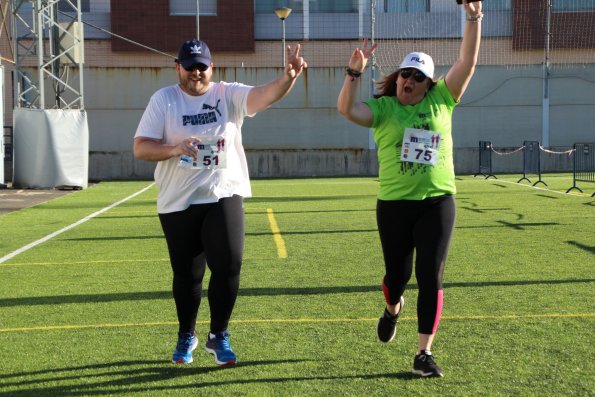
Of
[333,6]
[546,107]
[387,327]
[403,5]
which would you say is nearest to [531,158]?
[546,107]

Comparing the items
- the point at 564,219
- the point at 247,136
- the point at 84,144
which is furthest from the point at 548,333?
the point at 247,136

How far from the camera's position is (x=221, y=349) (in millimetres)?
6004

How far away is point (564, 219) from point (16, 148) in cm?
1830

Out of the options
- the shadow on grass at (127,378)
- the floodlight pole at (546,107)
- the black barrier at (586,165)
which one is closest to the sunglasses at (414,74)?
the shadow on grass at (127,378)

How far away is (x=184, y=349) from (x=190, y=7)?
132ft

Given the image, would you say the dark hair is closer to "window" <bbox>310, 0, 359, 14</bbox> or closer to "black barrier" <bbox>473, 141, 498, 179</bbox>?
"black barrier" <bbox>473, 141, 498, 179</bbox>

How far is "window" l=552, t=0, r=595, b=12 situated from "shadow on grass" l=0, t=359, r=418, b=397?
39.8 m

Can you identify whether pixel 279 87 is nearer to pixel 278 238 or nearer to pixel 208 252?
pixel 208 252

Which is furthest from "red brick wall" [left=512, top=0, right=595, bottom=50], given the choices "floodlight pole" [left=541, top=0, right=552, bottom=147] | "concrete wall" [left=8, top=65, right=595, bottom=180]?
"concrete wall" [left=8, top=65, right=595, bottom=180]

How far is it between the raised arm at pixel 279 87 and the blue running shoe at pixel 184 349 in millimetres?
1405

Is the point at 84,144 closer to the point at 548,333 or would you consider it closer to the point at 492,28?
the point at 492,28

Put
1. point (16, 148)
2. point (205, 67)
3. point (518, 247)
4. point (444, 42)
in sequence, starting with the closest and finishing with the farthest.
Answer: point (205, 67)
point (518, 247)
point (16, 148)
point (444, 42)

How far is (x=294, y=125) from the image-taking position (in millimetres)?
38562

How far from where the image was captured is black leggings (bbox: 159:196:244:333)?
19.5 ft
